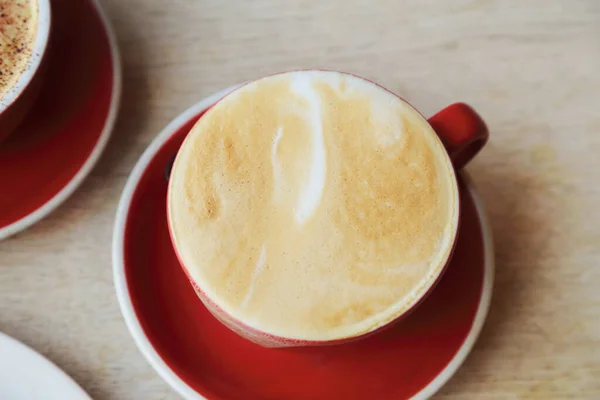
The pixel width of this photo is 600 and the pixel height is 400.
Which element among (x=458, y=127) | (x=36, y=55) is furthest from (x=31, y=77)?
(x=458, y=127)

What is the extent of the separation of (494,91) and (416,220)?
302 mm

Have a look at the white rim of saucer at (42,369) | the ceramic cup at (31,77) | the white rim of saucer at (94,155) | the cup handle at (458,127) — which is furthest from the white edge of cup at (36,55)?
the cup handle at (458,127)

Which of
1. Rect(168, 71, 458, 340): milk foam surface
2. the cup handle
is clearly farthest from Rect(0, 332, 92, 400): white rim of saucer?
the cup handle

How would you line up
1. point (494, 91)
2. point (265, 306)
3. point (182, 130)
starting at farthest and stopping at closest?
point (494, 91) → point (182, 130) → point (265, 306)

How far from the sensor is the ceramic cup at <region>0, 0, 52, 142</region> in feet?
1.97

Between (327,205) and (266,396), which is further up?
(327,205)

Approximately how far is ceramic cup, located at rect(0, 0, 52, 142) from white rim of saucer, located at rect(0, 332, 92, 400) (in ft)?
0.69

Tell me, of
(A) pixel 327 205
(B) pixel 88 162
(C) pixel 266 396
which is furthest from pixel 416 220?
(B) pixel 88 162

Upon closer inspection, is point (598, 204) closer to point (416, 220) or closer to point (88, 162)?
point (416, 220)

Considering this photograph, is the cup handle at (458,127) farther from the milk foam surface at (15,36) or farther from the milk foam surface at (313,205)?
the milk foam surface at (15,36)

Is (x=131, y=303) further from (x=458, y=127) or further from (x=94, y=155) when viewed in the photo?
(x=458, y=127)

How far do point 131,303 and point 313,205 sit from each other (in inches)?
8.2

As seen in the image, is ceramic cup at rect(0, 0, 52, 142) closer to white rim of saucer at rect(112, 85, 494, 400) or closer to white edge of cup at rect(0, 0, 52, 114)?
white edge of cup at rect(0, 0, 52, 114)

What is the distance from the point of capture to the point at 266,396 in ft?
2.01
